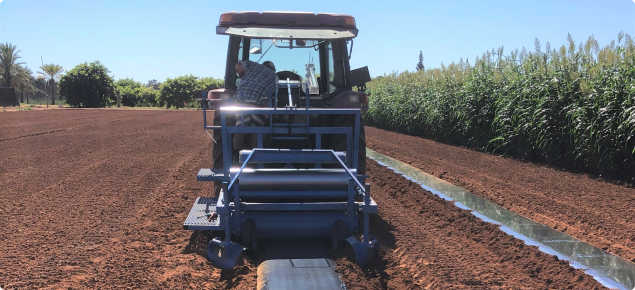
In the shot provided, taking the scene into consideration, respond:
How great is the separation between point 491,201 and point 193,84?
218 feet

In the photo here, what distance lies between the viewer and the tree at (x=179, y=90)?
67.7m

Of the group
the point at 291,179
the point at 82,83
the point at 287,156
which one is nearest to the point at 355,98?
the point at 287,156

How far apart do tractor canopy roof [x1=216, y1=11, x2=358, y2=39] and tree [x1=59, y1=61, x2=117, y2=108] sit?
6085cm

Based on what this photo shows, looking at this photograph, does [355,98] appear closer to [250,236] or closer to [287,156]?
[287,156]

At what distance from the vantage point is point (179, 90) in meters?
68.9

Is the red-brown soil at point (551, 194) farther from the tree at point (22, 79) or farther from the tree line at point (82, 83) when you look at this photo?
the tree at point (22, 79)

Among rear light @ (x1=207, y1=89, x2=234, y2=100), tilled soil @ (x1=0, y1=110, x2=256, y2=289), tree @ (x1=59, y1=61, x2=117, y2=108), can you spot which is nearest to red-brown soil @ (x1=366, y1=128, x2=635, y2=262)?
tilled soil @ (x1=0, y1=110, x2=256, y2=289)

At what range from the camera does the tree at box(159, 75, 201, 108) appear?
67.7m

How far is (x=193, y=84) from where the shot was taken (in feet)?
228

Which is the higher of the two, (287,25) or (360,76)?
(287,25)

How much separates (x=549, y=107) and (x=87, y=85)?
60.8 m

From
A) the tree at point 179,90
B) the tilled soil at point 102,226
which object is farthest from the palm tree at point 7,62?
the tilled soil at point 102,226

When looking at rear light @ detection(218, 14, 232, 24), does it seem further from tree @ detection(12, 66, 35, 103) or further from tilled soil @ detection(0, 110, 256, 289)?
tree @ detection(12, 66, 35, 103)

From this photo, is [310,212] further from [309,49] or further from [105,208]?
[105,208]
